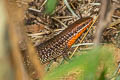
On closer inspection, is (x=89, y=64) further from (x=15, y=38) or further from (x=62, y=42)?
(x=62, y=42)

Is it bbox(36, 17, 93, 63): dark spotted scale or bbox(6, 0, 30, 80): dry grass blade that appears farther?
bbox(36, 17, 93, 63): dark spotted scale

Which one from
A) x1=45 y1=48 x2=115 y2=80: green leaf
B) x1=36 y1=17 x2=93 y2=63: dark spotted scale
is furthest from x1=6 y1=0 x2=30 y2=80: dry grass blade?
x1=36 y1=17 x2=93 y2=63: dark spotted scale

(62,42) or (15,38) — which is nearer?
(15,38)

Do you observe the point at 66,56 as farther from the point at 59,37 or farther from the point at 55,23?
the point at 55,23

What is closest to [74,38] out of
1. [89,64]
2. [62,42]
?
[62,42]

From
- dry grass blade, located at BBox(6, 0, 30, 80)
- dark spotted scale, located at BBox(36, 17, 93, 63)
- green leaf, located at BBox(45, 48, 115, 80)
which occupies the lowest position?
dark spotted scale, located at BBox(36, 17, 93, 63)

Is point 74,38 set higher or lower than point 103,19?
lower

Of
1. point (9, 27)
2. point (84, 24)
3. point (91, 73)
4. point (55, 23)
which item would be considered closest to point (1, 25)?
point (9, 27)

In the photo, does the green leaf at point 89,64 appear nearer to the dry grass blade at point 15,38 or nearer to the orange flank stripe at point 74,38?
the dry grass blade at point 15,38

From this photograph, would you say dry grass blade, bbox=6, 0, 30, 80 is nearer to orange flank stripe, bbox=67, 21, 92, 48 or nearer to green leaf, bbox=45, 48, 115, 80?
green leaf, bbox=45, 48, 115, 80
